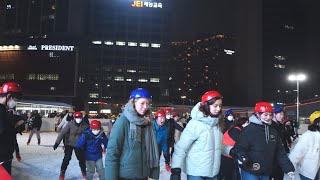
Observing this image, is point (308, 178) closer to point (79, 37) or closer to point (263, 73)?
point (79, 37)

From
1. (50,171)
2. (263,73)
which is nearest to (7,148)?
(50,171)

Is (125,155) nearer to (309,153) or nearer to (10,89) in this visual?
(10,89)

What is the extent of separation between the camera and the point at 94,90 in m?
108

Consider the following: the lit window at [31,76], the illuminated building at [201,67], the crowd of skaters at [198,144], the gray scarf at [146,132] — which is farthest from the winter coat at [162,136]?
the illuminated building at [201,67]

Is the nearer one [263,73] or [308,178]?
[308,178]

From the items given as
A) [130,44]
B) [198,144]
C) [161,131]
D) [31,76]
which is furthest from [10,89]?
[130,44]

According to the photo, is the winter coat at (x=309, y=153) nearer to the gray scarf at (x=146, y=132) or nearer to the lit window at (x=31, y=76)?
the gray scarf at (x=146, y=132)

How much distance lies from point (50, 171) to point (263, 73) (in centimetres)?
11209

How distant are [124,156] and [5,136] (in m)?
1.79

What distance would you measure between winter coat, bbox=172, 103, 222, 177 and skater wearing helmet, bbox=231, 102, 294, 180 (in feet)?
1.12

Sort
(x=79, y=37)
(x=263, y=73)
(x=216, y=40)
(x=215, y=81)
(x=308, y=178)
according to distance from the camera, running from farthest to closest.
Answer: (x=216, y=40) → (x=215, y=81) → (x=263, y=73) → (x=79, y=37) → (x=308, y=178)

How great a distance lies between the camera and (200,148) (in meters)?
4.33

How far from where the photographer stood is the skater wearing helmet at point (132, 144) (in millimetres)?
3473

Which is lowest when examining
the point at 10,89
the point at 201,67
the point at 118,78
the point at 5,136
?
the point at 5,136
